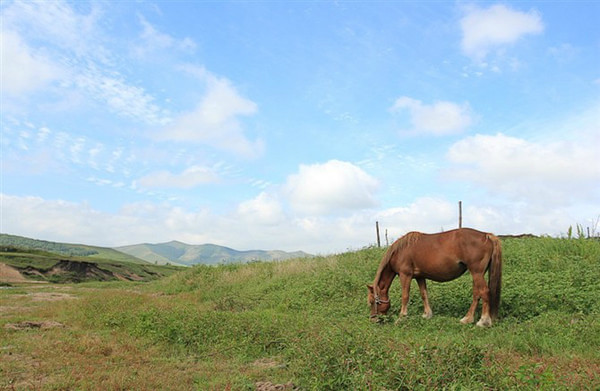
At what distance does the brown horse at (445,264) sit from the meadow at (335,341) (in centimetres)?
53

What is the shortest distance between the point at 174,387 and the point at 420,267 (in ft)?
21.2

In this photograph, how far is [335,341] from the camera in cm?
557

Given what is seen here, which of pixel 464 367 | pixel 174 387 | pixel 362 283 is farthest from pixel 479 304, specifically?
pixel 174 387

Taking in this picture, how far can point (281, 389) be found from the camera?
505cm

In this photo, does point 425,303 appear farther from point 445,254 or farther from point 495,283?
point 495,283

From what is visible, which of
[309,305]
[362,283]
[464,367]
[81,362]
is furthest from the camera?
[362,283]

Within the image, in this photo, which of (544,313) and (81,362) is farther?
(544,313)

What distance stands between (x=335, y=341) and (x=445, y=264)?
486 centimetres

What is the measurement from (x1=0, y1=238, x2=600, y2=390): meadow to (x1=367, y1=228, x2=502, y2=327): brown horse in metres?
0.53

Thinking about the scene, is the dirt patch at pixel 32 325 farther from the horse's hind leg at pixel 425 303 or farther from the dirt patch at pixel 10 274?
the dirt patch at pixel 10 274

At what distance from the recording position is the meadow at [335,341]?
468 cm

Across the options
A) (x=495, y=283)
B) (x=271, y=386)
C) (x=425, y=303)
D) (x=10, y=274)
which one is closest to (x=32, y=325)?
(x=271, y=386)

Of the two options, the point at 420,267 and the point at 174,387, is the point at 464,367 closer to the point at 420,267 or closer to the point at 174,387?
the point at 174,387

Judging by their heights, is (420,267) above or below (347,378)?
above
